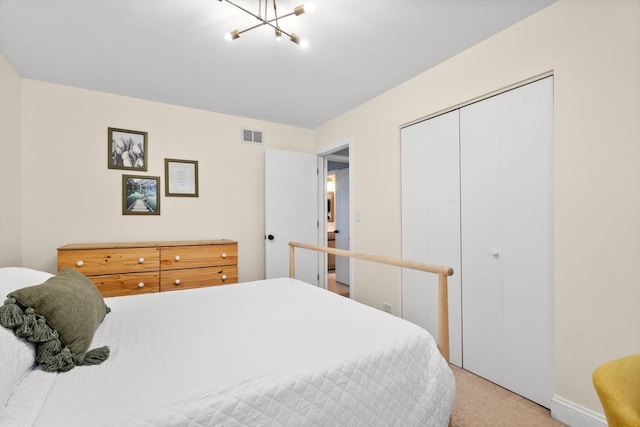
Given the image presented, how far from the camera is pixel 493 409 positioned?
6.09ft

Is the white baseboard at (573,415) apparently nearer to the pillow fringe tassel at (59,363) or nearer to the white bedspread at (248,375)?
the white bedspread at (248,375)

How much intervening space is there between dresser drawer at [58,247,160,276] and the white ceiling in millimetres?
1544

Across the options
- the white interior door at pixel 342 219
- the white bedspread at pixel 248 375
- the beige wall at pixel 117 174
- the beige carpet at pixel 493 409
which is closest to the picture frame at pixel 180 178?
the beige wall at pixel 117 174

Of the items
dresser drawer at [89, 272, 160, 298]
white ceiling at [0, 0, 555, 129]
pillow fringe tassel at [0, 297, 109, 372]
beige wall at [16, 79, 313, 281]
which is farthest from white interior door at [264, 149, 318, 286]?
pillow fringe tassel at [0, 297, 109, 372]

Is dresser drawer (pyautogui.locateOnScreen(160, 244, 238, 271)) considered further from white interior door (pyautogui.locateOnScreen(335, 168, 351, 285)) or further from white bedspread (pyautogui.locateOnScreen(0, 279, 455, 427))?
white interior door (pyautogui.locateOnScreen(335, 168, 351, 285))

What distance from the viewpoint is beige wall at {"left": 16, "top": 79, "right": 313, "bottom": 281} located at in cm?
277

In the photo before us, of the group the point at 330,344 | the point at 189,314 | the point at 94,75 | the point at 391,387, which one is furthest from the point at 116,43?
the point at 391,387

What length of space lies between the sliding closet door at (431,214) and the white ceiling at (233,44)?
1.93ft

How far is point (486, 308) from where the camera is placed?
2176mm

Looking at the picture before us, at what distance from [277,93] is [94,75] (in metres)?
1.60

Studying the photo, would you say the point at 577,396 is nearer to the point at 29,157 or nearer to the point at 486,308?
the point at 486,308

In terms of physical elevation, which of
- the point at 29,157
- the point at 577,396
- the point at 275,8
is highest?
the point at 275,8

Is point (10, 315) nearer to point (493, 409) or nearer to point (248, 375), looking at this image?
point (248, 375)

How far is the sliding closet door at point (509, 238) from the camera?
186cm
